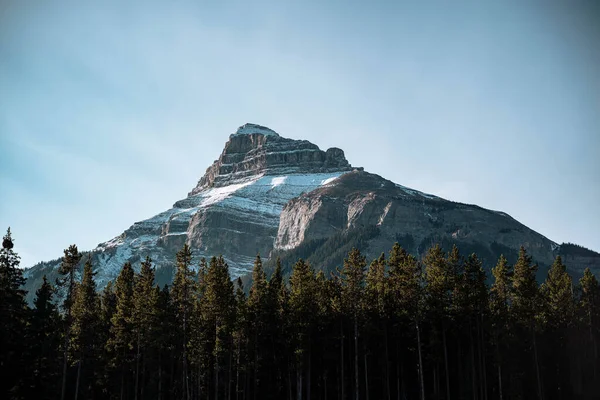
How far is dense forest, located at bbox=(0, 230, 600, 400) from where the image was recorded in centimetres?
5384

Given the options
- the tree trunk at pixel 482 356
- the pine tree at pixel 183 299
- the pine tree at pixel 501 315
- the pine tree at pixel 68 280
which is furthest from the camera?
the pine tree at pixel 501 315

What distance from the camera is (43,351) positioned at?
53125 millimetres

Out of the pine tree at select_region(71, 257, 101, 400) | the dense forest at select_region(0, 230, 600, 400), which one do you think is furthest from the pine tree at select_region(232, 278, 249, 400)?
the pine tree at select_region(71, 257, 101, 400)

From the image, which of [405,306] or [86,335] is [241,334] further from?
[405,306]

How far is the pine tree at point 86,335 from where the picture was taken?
56.6 m

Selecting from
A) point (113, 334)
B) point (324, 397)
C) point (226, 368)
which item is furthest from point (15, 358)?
point (324, 397)

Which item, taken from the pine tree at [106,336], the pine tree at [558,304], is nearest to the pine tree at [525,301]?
the pine tree at [558,304]

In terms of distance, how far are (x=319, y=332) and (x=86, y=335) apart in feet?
71.9

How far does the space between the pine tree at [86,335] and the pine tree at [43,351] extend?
1.86 metres

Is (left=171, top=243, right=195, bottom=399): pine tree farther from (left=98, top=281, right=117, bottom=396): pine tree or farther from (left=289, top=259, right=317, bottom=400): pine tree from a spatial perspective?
(left=289, top=259, right=317, bottom=400): pine tree

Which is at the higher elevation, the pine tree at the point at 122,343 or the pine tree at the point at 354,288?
the pine tree at the point at 354,288

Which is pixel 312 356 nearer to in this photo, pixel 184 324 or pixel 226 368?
pixel 226 368

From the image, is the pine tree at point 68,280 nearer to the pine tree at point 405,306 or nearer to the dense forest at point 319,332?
the dense forest at point 319,332

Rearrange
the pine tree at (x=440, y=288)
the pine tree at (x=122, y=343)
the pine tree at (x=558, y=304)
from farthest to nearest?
the pine tree at (x=558, y=304), the pine tree at (x=122, y=343), the pine tree at (x=440, y=288)
